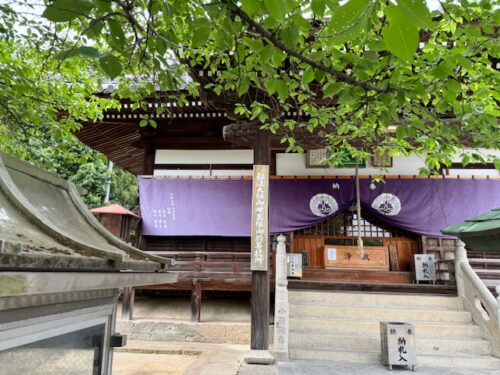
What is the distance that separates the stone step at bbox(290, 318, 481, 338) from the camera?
20.8ft

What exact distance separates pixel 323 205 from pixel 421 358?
400cm

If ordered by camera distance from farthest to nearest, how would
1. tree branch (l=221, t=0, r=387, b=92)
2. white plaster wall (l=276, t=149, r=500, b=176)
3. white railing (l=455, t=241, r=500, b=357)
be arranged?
white plaster wall (l=276, t=149, r=500, b=176), white railing (l=455, t=241, r=500, b=357), tree branch (l=221, t=0, r=387, b=92)

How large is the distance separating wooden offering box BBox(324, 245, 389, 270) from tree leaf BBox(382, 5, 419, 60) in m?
8.65

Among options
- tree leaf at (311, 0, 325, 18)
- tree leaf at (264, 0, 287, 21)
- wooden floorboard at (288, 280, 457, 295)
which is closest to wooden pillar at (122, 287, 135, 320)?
wooden floorboard at (288, 280, 457, 295)

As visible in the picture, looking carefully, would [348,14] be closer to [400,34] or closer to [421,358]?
[400,34]

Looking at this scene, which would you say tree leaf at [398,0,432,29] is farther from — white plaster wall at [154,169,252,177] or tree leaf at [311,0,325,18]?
white plaster wall at [154,169,252,177]

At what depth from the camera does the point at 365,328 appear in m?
6.45

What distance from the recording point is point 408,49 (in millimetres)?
1050

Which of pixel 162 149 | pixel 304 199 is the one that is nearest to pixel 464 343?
pixel 304 199

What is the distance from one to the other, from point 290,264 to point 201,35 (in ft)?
23.0

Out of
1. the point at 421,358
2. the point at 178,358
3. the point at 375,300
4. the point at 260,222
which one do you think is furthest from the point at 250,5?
the point at 375,300

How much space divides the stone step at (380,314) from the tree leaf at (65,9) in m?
6.54

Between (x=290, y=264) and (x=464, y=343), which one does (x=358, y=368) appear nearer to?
(x=464, y=343)

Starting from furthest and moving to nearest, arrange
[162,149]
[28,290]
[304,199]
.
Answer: [162,149] < [304,199] < [28,290]
